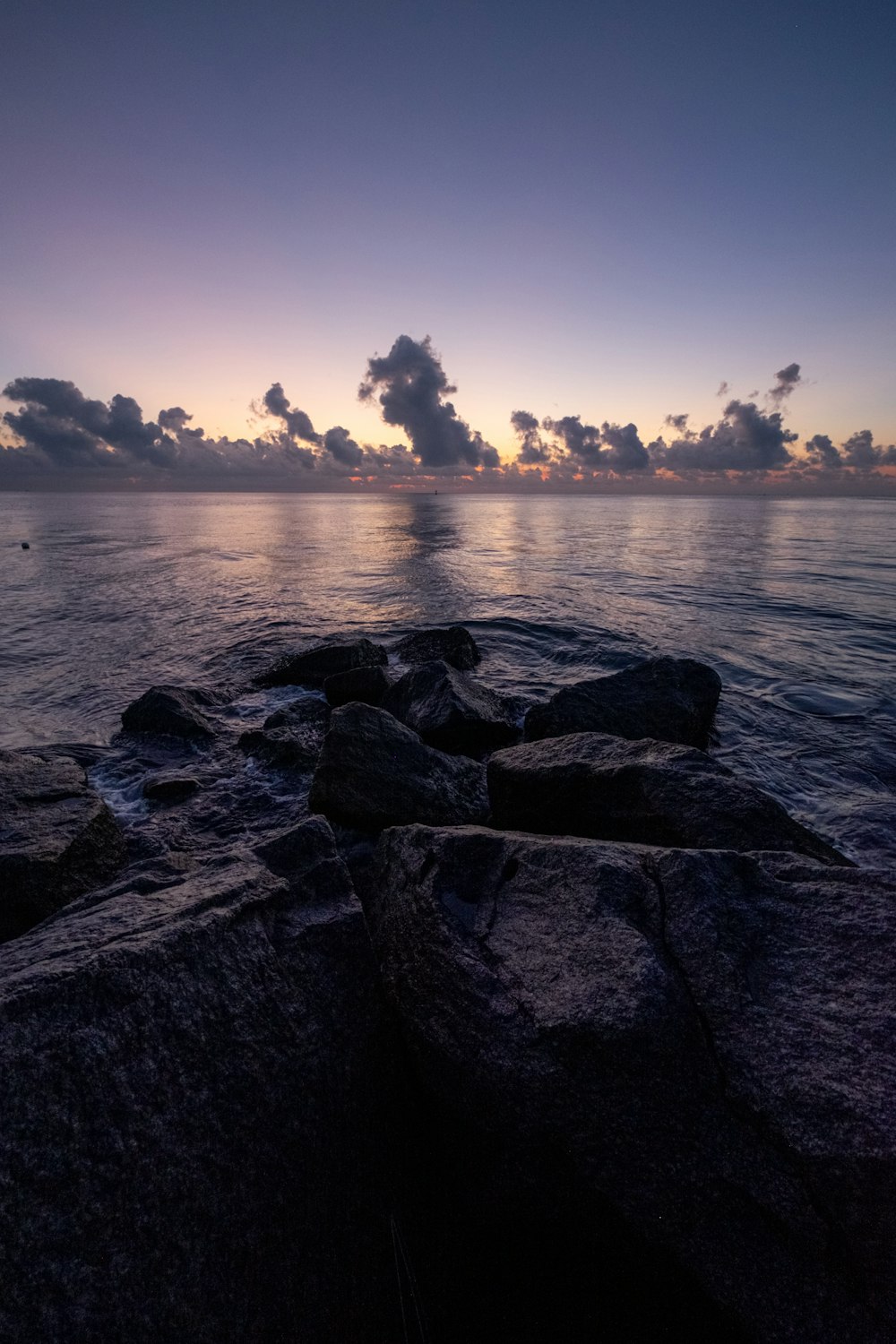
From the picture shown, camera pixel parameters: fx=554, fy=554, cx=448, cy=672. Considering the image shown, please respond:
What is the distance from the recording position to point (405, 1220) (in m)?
2.92

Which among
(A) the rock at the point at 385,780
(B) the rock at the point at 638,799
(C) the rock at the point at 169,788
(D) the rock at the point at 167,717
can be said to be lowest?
(C) the rock at the point at 169,788

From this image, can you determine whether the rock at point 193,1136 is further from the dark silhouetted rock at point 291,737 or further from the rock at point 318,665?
the rock at point 318,665

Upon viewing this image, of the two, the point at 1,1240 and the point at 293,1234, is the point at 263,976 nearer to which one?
the point at 293,1234

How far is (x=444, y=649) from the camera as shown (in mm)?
15430

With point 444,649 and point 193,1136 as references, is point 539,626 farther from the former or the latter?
point 193,1136

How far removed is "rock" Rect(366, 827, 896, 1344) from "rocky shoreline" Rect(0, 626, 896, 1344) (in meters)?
0.01

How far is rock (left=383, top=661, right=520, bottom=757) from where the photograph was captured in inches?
373

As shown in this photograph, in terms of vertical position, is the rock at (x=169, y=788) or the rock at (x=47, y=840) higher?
the rock at (x=47, y=840)

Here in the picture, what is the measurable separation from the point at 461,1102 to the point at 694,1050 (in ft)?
4.04

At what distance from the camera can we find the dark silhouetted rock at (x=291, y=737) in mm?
9305

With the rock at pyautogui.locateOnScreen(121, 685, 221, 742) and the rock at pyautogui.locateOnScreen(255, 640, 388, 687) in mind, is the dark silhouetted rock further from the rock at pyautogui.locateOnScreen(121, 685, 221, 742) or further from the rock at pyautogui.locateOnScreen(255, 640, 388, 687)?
the rock at pyautogui.locateOnScreen(255, 640, 388, 687)

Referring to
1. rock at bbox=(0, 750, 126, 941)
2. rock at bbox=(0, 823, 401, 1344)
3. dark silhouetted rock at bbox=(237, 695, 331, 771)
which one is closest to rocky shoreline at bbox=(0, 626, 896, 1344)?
rock at bbox=(0, 823, 401, 1344)

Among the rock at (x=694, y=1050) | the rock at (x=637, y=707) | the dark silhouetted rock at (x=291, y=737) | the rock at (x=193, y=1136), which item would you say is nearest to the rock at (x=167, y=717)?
the dark silhouetted rock at (x=291, y=737)

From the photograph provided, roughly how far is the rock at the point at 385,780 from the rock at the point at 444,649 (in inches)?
292
